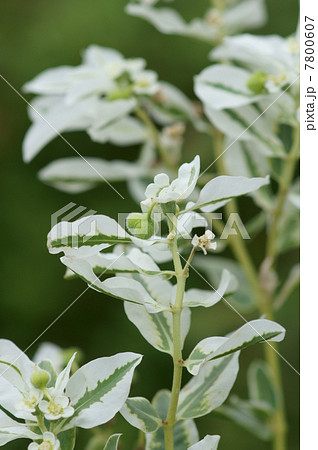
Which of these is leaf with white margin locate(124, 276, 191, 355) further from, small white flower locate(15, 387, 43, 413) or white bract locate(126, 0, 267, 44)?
white bract locate(126, 0, 267, 44)

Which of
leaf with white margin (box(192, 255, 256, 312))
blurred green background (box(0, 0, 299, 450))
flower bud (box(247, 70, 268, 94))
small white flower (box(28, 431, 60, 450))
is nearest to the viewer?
small white flower (box(28, 431, 60, 450))

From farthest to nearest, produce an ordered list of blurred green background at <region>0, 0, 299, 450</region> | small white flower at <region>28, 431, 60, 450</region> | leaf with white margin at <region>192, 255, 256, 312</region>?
1. blurred green background at <region>0, 0, 299, 450</region>
2. leaf with white margin at <region>192, 255, 256, 312</region>
3. small white flower at <region>28, 431, 60, 450</region>

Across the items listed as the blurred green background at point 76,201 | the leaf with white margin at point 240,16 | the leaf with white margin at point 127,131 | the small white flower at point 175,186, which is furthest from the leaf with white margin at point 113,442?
the blurred green background at point 76,201

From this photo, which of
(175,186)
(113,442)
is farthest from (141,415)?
(175,186)

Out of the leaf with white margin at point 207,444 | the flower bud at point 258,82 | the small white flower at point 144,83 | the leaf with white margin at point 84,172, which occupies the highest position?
the small white flower at point 144,83

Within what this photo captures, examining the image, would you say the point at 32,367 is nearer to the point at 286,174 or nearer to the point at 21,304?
the point at 286,174

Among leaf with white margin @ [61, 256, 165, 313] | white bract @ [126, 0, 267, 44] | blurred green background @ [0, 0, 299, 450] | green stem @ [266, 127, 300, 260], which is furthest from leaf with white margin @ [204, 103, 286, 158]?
blurred green background @ [0, 0, 299, 450]

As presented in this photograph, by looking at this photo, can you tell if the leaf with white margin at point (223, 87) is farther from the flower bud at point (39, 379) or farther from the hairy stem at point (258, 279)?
the flower bud at point (39, 379)
